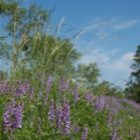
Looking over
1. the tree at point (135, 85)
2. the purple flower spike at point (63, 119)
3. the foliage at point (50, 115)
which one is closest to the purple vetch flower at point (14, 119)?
the foliage at point (50, 115)

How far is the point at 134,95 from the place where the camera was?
41.2 m

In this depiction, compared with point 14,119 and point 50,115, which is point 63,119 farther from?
point 14,119

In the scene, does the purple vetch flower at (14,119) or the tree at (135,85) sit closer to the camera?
the purple vetch flower at (14,119)

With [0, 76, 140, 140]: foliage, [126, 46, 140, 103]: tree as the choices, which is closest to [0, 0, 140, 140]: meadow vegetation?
[0, 76, 140, 140]: foliage

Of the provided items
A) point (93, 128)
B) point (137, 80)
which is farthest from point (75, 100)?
point (137, 80)

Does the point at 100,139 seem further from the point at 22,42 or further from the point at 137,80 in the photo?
the point at 137,80

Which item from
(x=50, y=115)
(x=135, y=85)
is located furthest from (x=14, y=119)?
(x=135, y=85)

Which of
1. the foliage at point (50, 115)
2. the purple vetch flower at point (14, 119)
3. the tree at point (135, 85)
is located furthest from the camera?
the tree at point (135, 85)

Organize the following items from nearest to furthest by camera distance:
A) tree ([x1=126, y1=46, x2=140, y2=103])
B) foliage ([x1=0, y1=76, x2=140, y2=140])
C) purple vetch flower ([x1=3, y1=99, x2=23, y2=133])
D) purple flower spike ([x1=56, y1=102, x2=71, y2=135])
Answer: purple vetch flower ([x1=3, y1=99, x2=23, y2=133])
foliage ([x1=0, y1=76, x2=140, y2=140])
purple flower spike ([x1=56, y1=102, x2=71, y2=135])
tree ([x1=126, y1=46, x2=140, y2=103])

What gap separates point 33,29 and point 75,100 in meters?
1.79

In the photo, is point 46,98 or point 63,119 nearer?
point 63,119

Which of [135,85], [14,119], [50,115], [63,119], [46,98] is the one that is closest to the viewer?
[14,119]

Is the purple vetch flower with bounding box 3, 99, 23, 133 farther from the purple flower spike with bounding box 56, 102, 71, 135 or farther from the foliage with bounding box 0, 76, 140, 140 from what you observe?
the purple flower spike with bounding box 56, 102, 71, 135

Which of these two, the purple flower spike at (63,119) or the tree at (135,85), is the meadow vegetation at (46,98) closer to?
the purple flower spike at (63,119)
